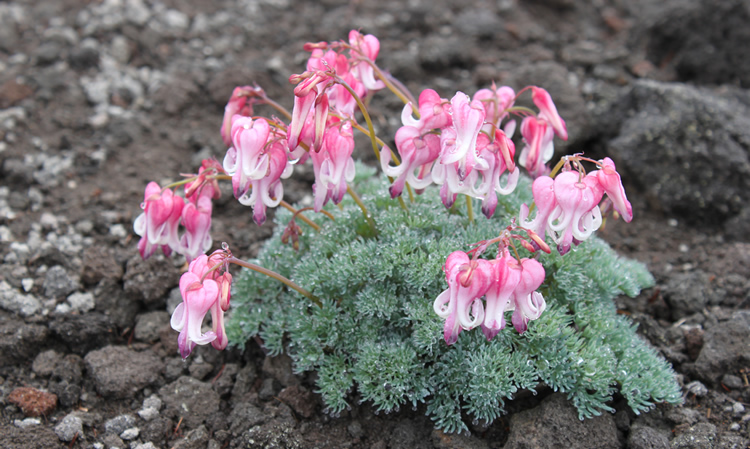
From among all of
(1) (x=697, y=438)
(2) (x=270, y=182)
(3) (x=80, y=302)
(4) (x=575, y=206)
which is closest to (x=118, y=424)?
(3) (x=80, y=302)

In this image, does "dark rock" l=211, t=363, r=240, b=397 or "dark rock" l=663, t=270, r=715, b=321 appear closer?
"dark rock" l=211, t=363, r=240, b=397

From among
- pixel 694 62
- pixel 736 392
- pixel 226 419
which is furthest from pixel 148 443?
pixel 694 62

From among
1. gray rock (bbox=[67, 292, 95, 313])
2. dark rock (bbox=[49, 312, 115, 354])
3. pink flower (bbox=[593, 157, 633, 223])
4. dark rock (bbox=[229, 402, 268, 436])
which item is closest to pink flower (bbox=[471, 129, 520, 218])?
pink flower (bbox=[593, 157, 633, 223])

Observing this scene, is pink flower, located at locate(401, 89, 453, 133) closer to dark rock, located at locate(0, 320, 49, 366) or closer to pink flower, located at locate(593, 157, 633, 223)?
pink flower, located at locate(593, 157, 633, 223)

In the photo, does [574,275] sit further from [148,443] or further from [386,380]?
[148,443]

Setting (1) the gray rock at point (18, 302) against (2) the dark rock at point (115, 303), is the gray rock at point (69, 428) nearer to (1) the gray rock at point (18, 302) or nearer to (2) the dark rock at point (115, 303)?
(2) the dark rock at point (115, 303)

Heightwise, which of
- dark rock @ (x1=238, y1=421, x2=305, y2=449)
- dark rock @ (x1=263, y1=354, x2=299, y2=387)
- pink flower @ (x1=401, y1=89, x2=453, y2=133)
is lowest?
dark rock @ (x1=263, y1=354, x2=299, y2=387)
